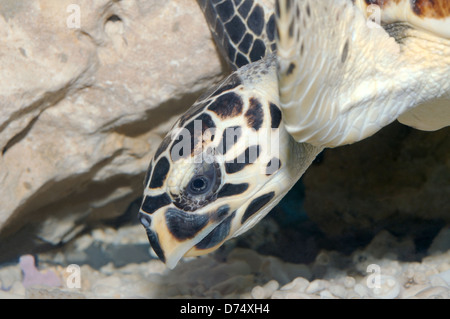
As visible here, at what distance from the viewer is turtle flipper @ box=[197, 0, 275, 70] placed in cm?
167

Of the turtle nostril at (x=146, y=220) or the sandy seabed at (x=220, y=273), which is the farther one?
the sandy seabed at (x=220, y=273)

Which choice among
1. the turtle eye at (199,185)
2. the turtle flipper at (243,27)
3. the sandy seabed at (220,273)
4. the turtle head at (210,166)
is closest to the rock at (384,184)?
the sandy seabed at (220,273)

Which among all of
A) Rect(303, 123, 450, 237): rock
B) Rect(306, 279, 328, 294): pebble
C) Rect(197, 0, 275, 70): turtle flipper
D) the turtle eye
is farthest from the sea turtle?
Rect(303, 123, 450, 237): rock

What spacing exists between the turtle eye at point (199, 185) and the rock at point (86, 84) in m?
0.63

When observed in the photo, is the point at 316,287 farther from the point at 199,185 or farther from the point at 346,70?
the point at 346,70

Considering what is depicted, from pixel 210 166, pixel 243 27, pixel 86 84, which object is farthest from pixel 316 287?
pixel 86 84

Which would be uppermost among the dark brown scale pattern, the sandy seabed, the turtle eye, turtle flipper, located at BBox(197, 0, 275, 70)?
turtle flipper, located at BBox(197, 0, 275, 70)

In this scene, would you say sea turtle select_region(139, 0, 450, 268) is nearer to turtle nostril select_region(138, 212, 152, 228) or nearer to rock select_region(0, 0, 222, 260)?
turtle nostril select_region(138, 212, 152, 228)

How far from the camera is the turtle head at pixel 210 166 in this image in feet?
4.40

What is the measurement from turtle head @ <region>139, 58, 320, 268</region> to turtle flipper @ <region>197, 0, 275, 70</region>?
13.1 inches

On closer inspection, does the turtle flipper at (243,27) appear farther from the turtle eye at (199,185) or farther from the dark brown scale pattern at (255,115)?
the turtle eye at (199,185)

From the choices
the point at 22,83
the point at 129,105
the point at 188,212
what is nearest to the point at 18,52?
the point at 22,83

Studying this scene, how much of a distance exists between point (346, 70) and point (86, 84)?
103cm

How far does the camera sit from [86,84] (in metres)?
1.83
